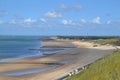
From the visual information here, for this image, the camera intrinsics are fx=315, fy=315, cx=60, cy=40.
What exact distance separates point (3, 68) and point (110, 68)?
25.7 meters

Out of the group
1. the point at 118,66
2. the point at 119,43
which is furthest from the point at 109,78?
the point at 119,43

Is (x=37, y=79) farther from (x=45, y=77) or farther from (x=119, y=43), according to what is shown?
(x=119, y=43)

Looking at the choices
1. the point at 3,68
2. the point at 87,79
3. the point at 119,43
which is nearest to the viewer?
the point at 87,79

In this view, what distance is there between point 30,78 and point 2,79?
311 cm

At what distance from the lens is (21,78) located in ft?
117

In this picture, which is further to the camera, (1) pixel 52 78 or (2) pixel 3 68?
(2) pixel 3 68

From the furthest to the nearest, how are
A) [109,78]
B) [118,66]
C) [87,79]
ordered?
1. [118,66]
2. [87,79]
3. [109,78]

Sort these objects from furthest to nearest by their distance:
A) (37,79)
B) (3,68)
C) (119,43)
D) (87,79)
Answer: (119,43), (3,68), (37,79), (87,79)

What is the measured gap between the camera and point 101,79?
20.8m

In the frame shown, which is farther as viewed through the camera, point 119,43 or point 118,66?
point 119,43

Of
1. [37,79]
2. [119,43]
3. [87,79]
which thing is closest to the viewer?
[87,79]

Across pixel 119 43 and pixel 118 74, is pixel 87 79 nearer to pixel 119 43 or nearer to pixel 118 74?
pixel 118 74

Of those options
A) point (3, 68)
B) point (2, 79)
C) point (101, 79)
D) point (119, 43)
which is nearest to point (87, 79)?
point (101, 79)

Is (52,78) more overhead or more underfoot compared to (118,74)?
more underfoot
